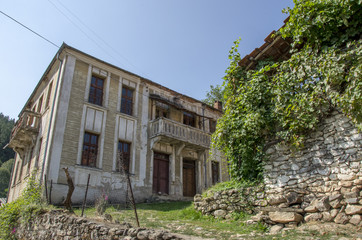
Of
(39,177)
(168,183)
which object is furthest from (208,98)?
(39,177)

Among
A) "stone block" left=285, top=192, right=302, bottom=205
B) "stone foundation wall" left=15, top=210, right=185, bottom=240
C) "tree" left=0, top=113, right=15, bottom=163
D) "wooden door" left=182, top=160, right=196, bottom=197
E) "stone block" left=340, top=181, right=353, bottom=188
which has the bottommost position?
"stone foundation wall" left=15, top=210, right=185, bottom=240

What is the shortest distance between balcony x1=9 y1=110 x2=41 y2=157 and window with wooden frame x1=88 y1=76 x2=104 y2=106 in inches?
143

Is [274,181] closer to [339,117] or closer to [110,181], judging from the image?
[339,117]

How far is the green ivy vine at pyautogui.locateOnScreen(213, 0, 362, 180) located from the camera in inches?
266

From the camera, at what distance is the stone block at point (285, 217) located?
21.5 ft

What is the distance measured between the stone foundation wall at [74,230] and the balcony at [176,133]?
26.5 feet

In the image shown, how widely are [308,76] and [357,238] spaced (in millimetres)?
4278

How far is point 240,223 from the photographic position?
752 centimetres

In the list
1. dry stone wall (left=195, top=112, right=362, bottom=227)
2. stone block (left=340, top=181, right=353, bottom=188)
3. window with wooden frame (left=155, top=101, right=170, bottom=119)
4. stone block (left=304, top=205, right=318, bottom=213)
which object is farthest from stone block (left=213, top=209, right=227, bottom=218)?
window with wooden frame (left=155, top=101, right=170, bottom=119)

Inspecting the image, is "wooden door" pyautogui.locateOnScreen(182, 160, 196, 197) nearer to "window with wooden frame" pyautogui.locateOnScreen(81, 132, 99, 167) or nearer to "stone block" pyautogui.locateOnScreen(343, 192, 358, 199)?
"window with wooden frame" pyautogui.locateOnScreen(81, 132, 99, 167)

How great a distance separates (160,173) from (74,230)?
950 cm

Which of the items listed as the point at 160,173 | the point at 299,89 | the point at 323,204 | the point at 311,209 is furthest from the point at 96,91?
the point at 323,204

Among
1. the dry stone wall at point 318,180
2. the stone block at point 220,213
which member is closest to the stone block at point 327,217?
the dry stone wall at point 318,180

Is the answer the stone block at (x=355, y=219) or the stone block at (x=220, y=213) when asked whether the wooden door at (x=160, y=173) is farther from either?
the stone block at (x=355, y=219)
